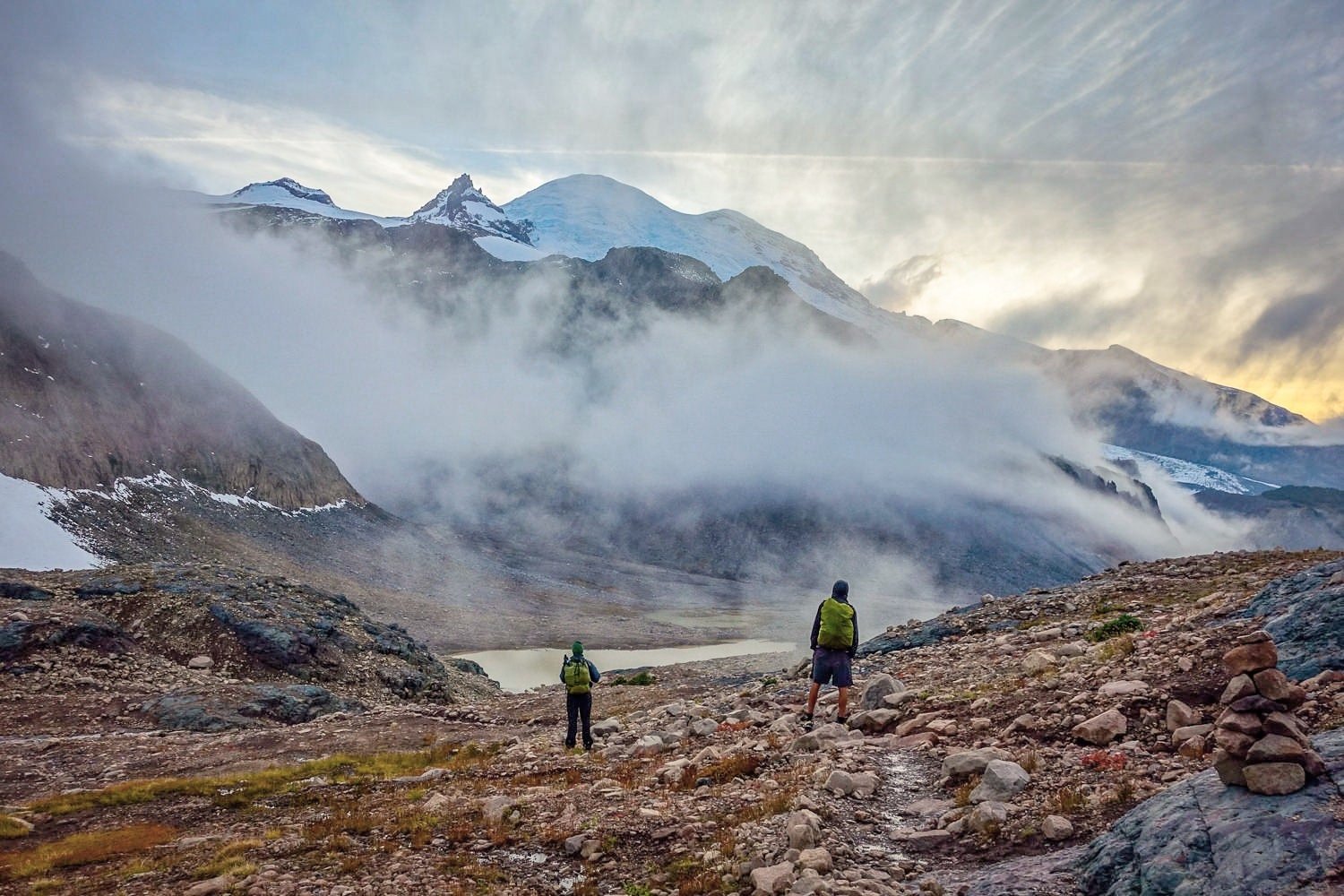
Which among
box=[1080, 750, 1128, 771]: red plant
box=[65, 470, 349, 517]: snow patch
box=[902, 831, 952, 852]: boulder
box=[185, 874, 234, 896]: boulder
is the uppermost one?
box=[65, 470, 349, 517]: snow patch

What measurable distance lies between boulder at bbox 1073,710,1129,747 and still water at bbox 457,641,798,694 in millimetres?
64474

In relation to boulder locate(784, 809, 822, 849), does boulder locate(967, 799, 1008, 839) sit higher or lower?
higher

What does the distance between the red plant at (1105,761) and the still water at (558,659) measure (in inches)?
2566

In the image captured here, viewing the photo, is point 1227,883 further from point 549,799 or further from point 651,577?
point 651,577

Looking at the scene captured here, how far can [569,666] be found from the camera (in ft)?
68.0

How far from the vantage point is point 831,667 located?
1666 cm

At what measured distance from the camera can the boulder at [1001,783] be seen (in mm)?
9469

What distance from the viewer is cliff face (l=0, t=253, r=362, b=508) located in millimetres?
104562

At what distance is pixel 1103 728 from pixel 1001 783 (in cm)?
222

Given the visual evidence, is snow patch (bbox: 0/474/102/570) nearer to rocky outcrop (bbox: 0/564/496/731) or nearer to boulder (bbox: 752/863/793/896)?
rocky outcrop (bbox: 0/564/496/731)

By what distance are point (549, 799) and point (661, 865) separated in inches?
162

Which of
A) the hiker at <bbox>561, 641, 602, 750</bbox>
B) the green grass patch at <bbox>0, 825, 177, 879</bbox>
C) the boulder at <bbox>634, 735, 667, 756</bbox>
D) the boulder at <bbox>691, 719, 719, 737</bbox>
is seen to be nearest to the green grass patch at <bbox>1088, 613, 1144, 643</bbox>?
the boulder at <bbox>691, 719, 719, 737</bbox>

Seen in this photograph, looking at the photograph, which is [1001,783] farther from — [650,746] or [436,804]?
[436,804]

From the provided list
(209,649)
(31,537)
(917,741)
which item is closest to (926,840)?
(917,741)
